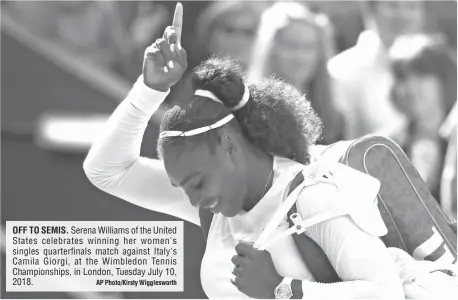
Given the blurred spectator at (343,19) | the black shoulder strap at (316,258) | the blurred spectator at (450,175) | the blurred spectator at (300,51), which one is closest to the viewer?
the black shoulder strap at (316,258)

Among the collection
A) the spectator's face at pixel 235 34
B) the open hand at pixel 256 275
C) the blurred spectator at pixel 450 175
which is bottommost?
the open hand at pixel 256 275

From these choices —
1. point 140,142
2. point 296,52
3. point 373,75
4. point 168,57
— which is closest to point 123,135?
point 140,142

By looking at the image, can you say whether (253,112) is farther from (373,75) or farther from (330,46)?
(373,75)

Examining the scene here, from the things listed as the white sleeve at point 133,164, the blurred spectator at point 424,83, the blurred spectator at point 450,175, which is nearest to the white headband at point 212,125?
the white sleeve at point 133,164

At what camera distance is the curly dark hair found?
166 cm

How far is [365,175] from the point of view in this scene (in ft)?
5.41

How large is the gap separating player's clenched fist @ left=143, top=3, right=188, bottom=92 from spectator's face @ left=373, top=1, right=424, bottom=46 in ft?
9.83

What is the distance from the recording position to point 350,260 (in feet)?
4.94

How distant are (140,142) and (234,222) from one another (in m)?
0.34

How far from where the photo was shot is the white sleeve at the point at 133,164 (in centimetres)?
179

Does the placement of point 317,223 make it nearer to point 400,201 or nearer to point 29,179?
point 400,201

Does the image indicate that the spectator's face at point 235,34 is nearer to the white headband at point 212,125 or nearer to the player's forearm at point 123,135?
the player's forearm at point 123,135

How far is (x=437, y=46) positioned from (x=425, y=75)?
182 millimetres
